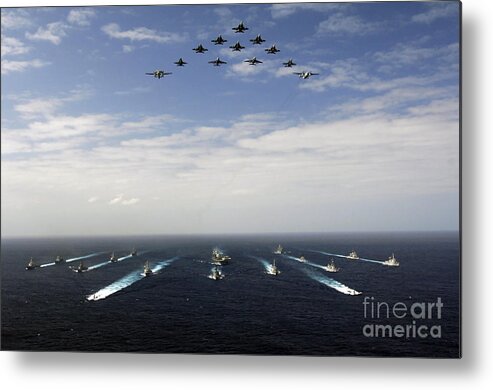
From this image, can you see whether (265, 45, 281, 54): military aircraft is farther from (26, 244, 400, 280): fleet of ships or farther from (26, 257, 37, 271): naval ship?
(26, 257, 37, 271): naval ship

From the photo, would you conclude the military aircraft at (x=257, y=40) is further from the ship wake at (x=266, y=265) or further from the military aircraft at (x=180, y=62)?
the ship wake at (x=266, y=265)

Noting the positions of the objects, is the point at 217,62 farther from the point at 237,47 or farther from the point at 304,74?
the point at 304,74

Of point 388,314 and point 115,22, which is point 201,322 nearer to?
point 388,314

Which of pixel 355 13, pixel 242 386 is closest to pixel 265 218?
pixel 242 386

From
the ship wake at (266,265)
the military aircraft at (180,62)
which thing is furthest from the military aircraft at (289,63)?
the ship wake at (266,265)

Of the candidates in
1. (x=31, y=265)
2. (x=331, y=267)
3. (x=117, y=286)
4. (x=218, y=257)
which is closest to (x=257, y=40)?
(x=218, y=257)

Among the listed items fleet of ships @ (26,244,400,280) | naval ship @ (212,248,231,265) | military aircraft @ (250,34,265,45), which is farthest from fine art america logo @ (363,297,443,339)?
military aircraft @ (250,34,265,45)
